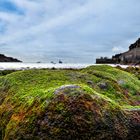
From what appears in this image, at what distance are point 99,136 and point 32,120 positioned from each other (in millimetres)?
1260

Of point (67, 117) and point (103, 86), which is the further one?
point (103, 86)

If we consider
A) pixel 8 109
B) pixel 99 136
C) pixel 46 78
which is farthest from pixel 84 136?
pixel 46 78

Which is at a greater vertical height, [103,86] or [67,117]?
[103,86]

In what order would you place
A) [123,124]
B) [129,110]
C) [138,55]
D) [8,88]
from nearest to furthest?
[123,124], [129,110], [8,88], [138,55]

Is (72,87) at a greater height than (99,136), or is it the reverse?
(72,87)

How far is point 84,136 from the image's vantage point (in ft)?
22.0

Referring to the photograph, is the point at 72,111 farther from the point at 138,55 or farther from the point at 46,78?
the point at 138,55

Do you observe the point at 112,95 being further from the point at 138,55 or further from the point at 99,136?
the point at 138,55

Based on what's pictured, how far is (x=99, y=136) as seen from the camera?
6.73 m

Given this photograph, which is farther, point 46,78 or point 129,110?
point 46,78

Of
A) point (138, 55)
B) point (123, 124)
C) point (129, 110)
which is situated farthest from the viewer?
point (138, 55)

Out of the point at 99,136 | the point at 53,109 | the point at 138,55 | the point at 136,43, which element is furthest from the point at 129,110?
the point at 136,43

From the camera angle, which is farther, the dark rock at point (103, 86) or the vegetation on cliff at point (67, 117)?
the dark rock at point (103, 86)

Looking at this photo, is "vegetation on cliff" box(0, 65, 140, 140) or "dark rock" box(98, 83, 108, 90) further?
"dark rock" box(98, 83, 108, 90)
